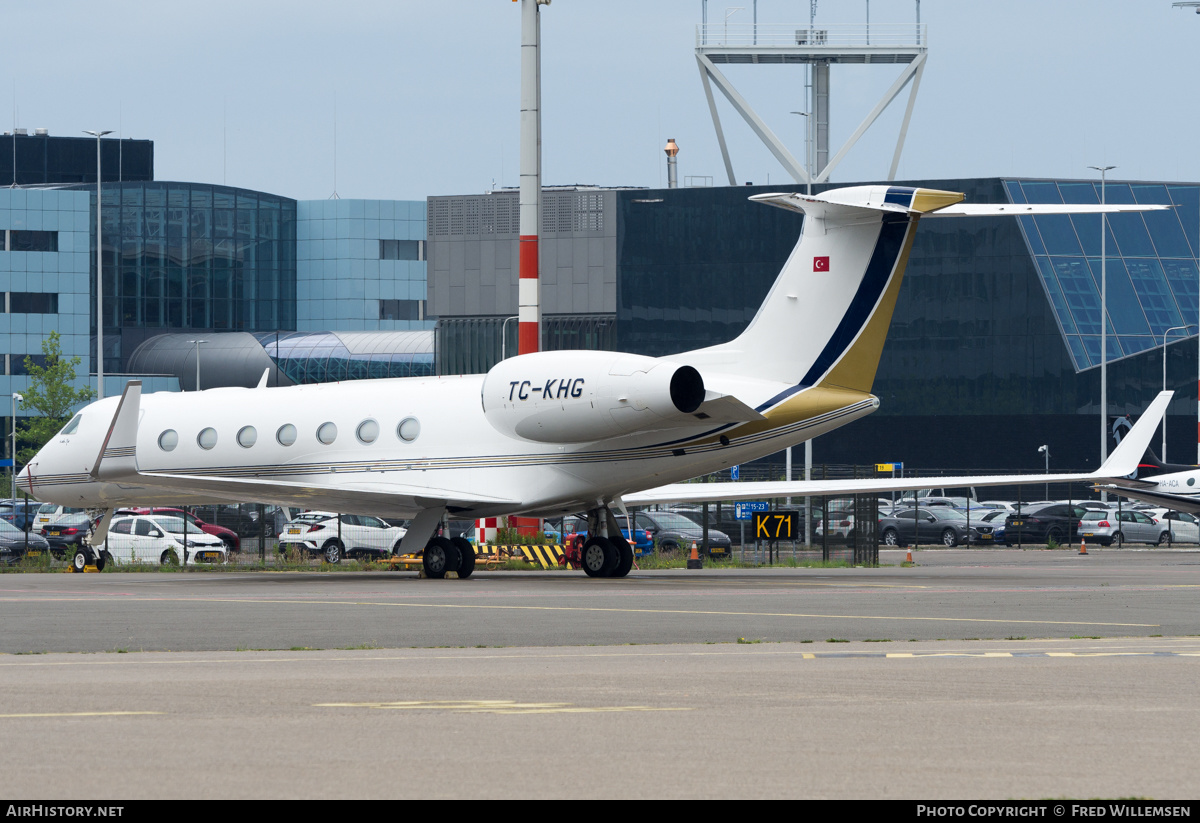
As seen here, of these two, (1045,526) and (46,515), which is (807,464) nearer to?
(1045,526)

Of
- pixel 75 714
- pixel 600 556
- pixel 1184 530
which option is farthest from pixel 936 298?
pixel 75 714

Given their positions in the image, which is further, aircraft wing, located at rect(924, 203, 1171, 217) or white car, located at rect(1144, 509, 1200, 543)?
white car, located at rect(1144, 509, 1200, 543)

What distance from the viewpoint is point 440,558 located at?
26.8m

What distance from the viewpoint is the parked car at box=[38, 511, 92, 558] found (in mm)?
39750

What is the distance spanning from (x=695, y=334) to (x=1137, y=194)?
2037 cm

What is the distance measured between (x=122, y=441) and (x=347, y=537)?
554 inches

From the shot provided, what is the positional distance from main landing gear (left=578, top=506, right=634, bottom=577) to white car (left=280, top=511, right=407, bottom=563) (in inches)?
485

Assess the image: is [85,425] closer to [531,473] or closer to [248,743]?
[531,473]

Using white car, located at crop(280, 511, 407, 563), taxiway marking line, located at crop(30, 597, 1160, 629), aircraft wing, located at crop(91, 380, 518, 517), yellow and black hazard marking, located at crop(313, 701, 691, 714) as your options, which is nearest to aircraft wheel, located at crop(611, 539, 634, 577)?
aircraft wing, located at crop(91, 380, 518, 517)

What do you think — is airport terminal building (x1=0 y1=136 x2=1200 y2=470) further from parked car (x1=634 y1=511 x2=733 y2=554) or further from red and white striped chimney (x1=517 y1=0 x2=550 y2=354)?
red and white striped chimney (x1=517 y1=0 x2=550 y2=354)

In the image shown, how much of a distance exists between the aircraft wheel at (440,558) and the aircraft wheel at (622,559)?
2.62 metres

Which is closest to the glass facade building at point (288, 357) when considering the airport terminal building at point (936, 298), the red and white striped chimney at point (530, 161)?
the airport terminal building at point (936, 298)

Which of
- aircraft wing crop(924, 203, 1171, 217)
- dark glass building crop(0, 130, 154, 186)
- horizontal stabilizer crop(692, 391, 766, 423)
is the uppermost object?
dark glass building crop(0, 130, 154, 186)

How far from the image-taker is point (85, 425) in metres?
30.9
